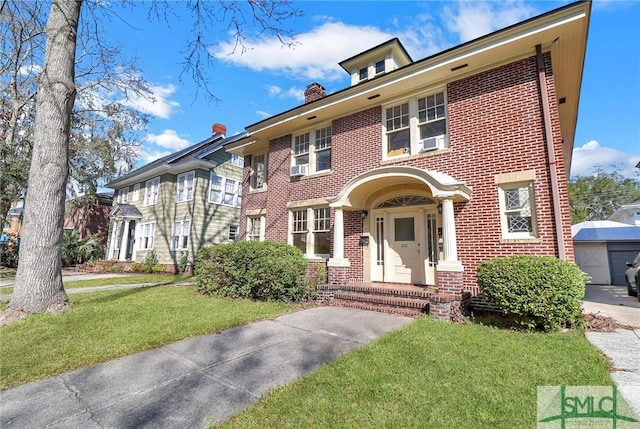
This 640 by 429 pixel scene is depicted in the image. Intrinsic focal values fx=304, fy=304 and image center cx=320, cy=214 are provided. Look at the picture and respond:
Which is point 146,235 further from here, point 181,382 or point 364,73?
point 181,382

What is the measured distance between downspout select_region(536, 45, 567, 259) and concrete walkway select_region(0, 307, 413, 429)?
12.7ft

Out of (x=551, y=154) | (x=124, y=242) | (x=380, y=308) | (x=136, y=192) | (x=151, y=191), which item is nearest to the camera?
(x=551, y=154)

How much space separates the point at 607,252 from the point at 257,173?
16.4 m

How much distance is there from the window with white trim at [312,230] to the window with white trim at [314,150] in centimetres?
149

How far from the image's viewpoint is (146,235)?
19.6 metres

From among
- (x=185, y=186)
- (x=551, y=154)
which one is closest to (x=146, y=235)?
(x=185, y=186)

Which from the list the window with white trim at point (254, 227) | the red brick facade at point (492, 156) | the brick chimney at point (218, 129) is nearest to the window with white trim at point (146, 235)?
the brick chimney at point (218, 129)

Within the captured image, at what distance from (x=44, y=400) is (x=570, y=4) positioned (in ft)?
32.2

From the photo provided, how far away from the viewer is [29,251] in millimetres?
5965

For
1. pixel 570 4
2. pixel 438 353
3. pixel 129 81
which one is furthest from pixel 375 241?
pixel 129 81

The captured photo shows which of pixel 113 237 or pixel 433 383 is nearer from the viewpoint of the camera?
pixel 433 383

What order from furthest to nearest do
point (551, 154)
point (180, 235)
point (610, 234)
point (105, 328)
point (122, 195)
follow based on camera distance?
1. point (122, 195)
2. point (180, 235)
3. point (610, 234)
4. point (551, 154)
5. point (105, 328)

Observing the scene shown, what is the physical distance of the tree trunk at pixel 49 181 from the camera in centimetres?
591

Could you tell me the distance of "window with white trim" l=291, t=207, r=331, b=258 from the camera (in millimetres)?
9930
